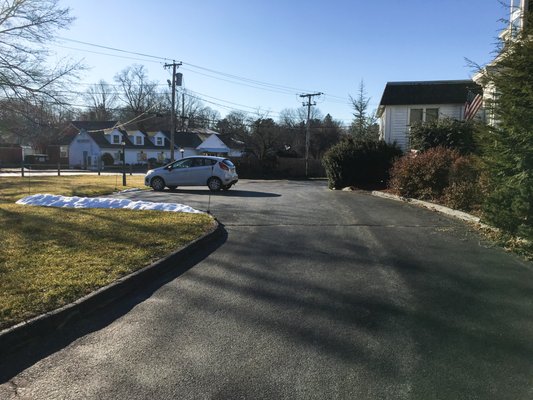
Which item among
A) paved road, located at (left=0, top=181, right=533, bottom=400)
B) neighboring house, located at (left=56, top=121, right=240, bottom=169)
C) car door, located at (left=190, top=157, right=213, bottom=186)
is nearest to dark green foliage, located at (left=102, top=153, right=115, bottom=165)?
neighboring house, located at (left=56, top=121, right=240, bottom=169)

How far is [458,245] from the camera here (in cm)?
838

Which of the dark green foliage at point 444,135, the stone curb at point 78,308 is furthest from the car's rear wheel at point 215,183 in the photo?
the stone curb at point 78,308

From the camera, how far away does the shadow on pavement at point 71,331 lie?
4003mm

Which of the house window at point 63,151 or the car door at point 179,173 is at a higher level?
the house window at point 63,151

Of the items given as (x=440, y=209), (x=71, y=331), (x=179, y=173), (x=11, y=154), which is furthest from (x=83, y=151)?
(x=71, y=331)

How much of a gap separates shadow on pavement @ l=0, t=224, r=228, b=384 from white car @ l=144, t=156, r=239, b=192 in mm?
15084

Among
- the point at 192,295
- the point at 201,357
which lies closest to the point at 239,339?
the point at 201,357

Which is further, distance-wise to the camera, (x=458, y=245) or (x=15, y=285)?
(x=458, y=245)

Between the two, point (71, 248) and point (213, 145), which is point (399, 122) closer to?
point (71, 248)

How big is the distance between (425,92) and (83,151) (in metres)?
59.9

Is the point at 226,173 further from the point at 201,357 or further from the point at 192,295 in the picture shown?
the point at 201,357

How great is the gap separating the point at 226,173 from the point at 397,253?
579 inches

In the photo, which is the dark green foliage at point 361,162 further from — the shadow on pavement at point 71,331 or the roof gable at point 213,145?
the roof gable at point 213,145

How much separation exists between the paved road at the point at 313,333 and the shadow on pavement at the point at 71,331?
0.03 meters
